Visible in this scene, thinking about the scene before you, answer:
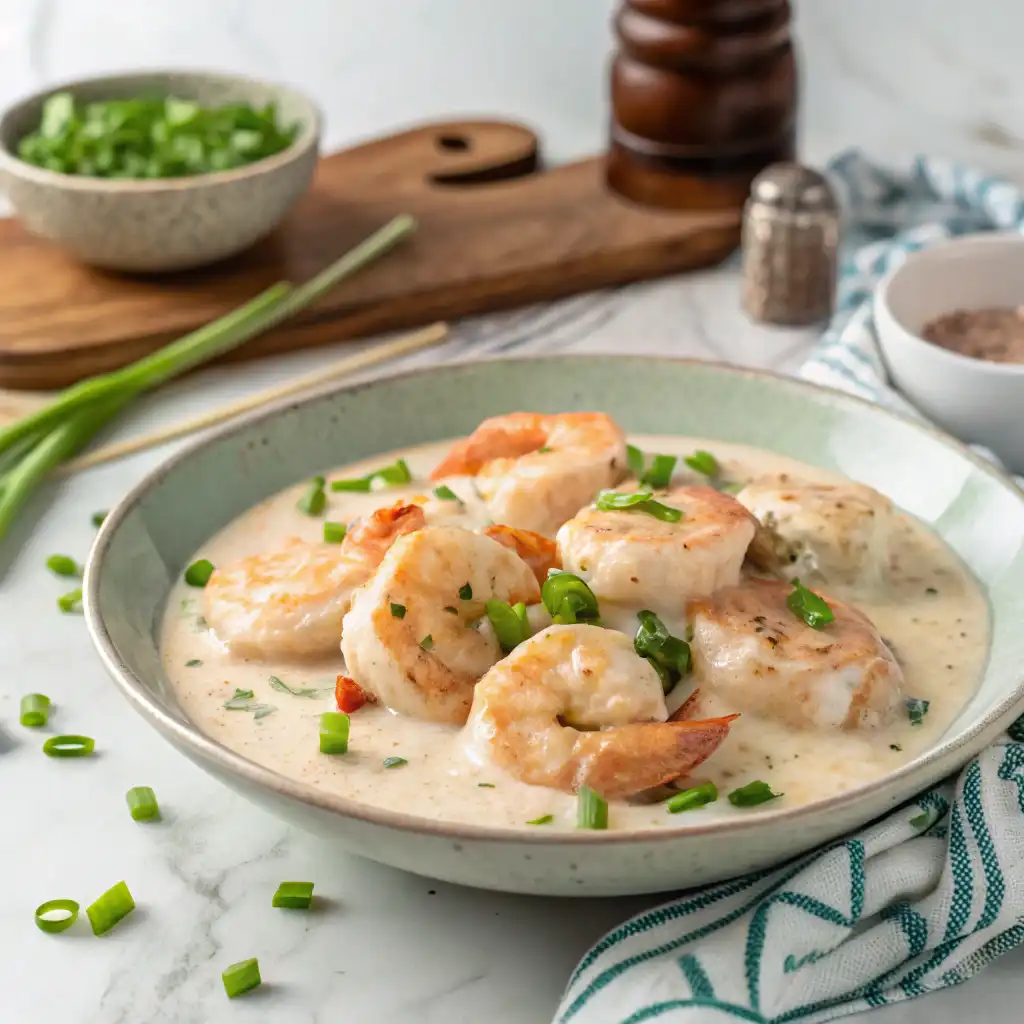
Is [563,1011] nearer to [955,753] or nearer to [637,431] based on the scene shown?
[955,753]

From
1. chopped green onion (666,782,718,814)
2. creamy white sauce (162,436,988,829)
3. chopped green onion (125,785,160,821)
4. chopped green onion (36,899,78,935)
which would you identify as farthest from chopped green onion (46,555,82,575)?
chopped green onion (666,782,718,814)

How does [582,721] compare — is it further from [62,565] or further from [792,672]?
[62,565]

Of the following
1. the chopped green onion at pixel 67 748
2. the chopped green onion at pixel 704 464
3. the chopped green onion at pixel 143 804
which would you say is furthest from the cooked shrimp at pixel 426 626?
the chopped green onion at pixel 704 464

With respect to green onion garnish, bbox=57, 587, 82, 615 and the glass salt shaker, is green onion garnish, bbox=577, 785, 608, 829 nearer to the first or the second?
green onion garnish, bbox=57, 587, 82, 615

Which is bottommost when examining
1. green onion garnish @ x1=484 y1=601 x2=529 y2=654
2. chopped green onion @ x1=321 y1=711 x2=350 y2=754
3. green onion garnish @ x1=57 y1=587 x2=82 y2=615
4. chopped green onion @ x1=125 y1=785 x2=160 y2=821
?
green onion garnish @ x1=57 y1=587 x2=82 y2=615

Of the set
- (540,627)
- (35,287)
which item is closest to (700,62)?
(35,287)

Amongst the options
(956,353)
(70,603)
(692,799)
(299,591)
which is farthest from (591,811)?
(956,353)
